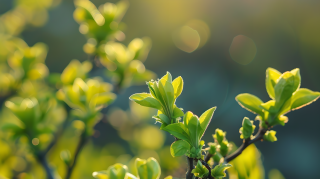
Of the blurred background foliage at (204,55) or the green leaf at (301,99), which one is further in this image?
the blurred background foliage at (204,55)

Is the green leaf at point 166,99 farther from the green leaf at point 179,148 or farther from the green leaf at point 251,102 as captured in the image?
the green leaf at point 251,102

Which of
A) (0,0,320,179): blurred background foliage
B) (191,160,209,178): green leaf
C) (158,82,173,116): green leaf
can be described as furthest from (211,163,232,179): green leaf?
(0,0,320,179): blurred background foliage

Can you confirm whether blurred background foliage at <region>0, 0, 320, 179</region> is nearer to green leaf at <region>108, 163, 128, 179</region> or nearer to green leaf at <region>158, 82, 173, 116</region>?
green leaf at <region>108, 163, 128, 179</region>

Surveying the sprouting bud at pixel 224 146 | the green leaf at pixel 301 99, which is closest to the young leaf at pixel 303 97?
the green leaf at pixel 301 99

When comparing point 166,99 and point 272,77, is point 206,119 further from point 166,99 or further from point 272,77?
point 272,77

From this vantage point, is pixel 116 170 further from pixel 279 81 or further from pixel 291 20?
pixel 291 20

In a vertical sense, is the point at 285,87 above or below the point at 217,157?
above

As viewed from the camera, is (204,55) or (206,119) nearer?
(206,119)

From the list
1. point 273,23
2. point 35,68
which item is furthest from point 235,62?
point 35,68

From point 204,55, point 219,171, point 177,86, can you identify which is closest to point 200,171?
point 219,171
